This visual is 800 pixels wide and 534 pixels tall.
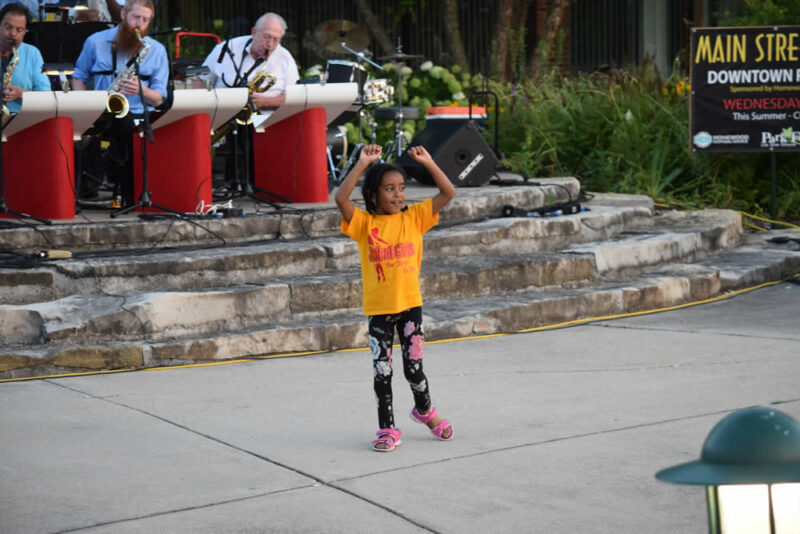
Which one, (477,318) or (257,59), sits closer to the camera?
(477,318)

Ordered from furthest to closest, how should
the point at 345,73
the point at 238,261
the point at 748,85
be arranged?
1. the point at 345,73
2. the point at 748,85
3. the point at 238,261

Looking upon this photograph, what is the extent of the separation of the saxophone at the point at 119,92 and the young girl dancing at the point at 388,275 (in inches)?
140

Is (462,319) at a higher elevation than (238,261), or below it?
below

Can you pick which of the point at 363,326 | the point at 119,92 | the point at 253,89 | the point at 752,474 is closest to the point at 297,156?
the point at 253,89

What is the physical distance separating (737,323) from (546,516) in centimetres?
438

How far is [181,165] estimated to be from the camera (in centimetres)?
871

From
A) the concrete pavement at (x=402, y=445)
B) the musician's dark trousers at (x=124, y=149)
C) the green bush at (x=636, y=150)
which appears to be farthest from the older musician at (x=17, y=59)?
the green bush at (x=636, y=150)

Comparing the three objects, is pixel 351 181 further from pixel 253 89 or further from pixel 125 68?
pixel 253 89

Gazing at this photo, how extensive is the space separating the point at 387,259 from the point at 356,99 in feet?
19.6

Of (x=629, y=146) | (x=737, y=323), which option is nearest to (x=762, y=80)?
(x=629, y=146)

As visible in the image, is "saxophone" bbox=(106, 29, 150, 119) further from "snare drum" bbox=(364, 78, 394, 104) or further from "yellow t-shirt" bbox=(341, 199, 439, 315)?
"yellow t-shirt" bbox=(341, 199, 439, 315)

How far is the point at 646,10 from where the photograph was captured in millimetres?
19656

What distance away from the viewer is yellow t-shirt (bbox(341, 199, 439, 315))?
5008 millimetres

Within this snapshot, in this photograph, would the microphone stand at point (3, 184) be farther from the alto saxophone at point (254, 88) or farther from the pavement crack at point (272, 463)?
the pavement crack at point (272, 463)
